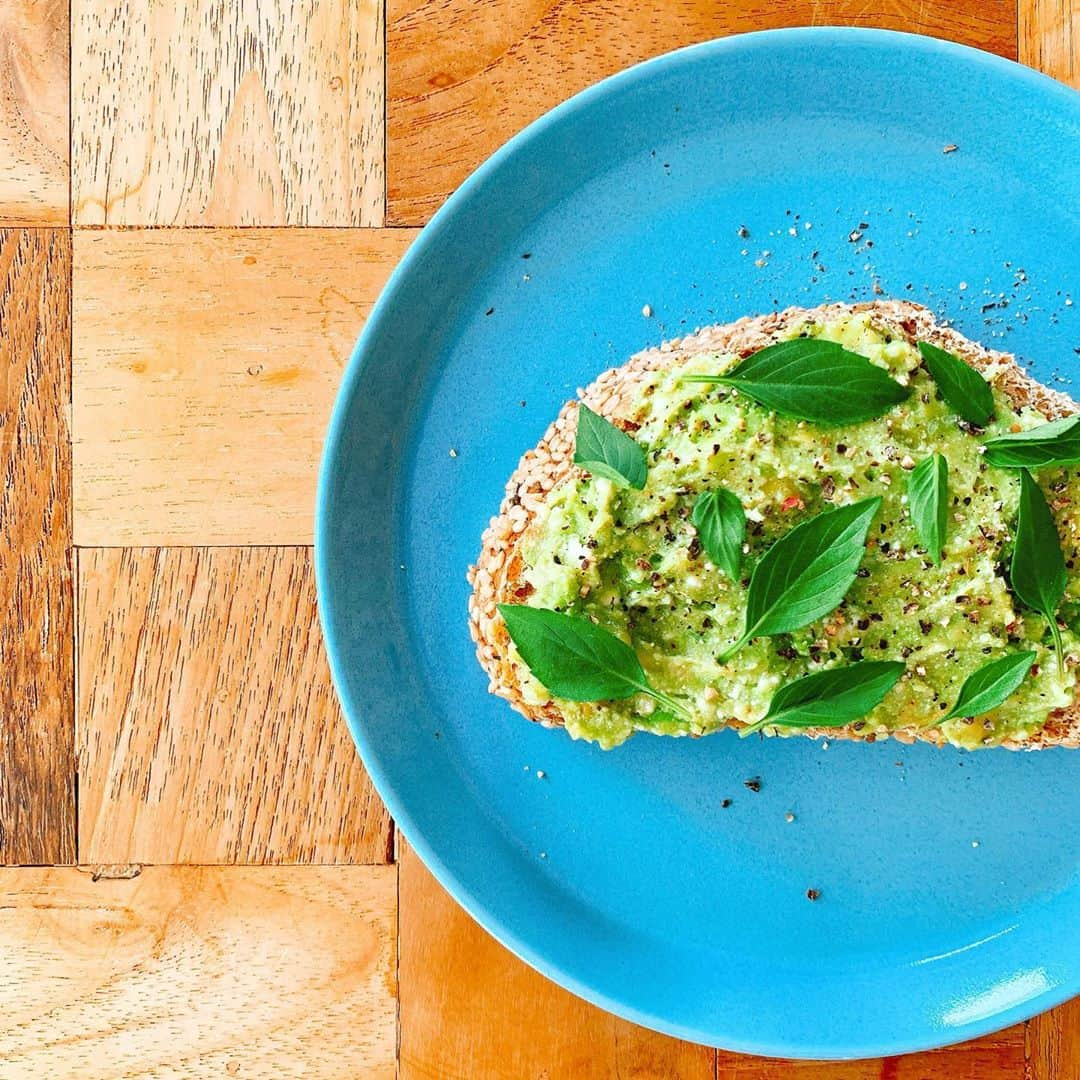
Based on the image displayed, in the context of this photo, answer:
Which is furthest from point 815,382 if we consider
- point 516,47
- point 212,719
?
point 212,719

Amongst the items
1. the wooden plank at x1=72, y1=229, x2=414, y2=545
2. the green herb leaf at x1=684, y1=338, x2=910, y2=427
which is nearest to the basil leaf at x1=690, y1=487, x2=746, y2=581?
the green herb leaf at x1=684, y1=338, x2=910, y2=427

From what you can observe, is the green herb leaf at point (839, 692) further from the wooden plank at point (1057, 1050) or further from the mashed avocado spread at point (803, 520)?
the wooden plank at point (1057, 1050)

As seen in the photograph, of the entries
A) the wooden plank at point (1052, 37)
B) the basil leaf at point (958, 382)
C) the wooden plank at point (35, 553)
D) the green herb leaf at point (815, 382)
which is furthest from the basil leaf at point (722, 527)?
the wooden plank at point (35, 553)

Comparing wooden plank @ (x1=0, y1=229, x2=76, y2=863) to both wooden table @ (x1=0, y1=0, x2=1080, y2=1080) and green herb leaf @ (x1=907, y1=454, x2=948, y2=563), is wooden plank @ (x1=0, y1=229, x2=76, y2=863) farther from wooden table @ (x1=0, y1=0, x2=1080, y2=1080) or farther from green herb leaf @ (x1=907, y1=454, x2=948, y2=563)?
green herb leaf @ (x1=907, y1=454, x2=948, y2=563)

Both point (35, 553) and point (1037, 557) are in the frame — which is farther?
point (35, 553)

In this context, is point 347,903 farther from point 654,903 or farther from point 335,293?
point 335,293

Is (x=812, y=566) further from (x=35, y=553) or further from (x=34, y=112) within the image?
(x=34, y=112)
